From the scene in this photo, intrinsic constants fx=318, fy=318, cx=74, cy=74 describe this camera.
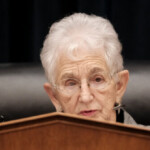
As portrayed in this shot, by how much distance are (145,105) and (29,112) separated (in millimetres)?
563

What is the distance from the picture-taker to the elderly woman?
1.09 m

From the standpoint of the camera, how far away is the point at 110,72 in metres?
1.15

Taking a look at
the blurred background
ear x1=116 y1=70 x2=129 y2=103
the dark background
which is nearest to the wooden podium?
ear x1=116 y1=70 x2=129 y2=103

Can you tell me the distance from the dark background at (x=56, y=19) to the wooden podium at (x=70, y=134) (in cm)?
164

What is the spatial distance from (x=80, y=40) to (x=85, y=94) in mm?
202

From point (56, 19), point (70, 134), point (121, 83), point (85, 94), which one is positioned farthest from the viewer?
point (56, 19)

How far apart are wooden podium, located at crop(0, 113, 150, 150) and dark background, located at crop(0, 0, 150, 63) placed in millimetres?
1637

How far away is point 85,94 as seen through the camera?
3.49 feet

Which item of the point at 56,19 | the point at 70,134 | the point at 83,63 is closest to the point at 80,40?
the point at 83,63

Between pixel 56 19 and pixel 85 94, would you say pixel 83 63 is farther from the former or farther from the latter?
pixel 56 19

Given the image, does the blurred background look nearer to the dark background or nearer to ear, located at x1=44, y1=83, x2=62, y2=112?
the dark background

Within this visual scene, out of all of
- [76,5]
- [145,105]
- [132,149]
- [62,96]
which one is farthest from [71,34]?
[76,5]

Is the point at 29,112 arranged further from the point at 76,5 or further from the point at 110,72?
the point at 76,5

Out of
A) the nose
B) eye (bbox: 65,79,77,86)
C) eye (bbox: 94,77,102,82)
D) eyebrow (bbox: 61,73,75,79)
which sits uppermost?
eyebrow (bbox: 61,73,75,79)
